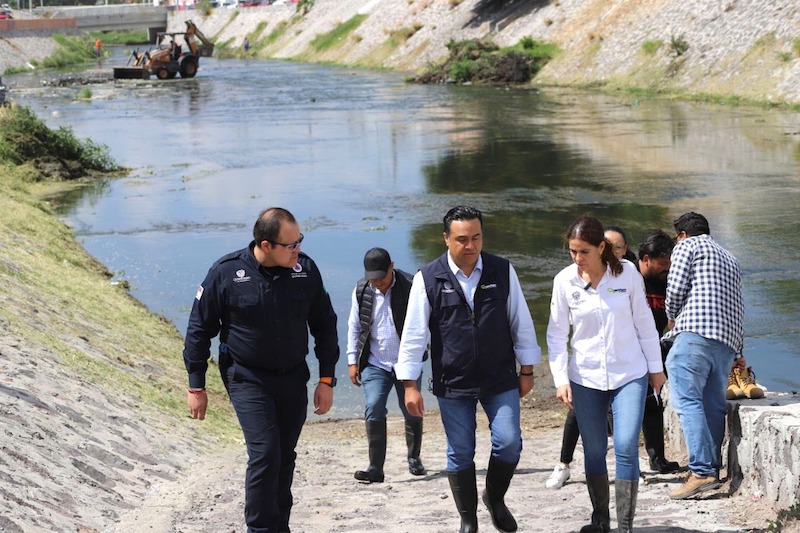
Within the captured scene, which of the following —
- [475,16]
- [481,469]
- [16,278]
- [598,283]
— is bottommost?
[481,469]

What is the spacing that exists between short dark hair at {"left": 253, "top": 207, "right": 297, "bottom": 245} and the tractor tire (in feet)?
196

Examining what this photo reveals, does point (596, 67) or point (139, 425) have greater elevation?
point (596, 67)

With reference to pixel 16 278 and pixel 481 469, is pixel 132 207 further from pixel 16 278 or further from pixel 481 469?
pixel 481 469

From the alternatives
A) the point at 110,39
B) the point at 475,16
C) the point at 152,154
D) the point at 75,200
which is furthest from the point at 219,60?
the point at 75,200

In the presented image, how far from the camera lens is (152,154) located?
100 ft

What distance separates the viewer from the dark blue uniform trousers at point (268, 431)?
19.5 ft

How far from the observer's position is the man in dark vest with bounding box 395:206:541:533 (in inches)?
236

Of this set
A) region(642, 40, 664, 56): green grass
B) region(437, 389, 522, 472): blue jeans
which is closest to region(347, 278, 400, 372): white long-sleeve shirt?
region(437, 389, 522, 472): blue jeans

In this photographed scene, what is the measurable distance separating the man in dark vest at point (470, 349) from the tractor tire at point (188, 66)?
197 ft

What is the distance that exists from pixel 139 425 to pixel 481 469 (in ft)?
7.93

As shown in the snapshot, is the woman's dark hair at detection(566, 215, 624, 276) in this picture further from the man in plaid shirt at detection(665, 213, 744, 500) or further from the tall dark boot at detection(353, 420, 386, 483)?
the tall dark boot at detection(353, 420, 386, 483)

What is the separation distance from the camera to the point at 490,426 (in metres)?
6.12

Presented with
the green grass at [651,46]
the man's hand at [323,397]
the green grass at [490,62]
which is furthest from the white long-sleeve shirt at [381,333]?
the green grass at [490,62]

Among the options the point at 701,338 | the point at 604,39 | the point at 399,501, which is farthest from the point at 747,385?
the point at 604,39
